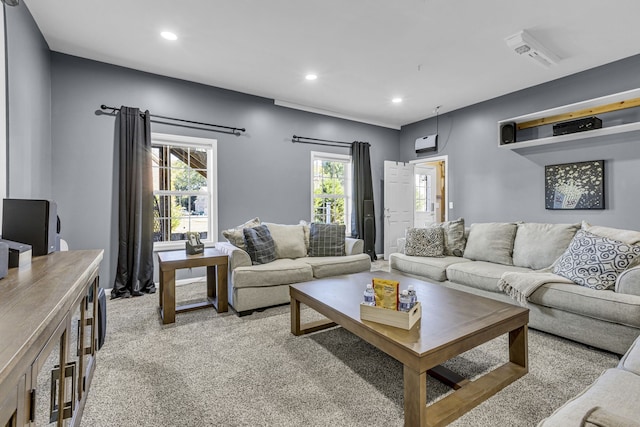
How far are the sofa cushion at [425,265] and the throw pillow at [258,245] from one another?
159 cm

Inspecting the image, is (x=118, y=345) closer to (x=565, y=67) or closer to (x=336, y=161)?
(x=336, y=161)

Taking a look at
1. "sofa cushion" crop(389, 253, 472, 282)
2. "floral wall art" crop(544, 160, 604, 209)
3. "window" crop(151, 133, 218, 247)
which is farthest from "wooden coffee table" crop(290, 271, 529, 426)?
"floral wall art" crop(544, 160, 604, 209)

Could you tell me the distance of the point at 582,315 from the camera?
231 cm

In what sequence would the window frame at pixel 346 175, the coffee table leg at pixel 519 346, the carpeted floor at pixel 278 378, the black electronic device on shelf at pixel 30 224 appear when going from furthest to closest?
the window frame at pixel 346 175
the coffee table leg at pixel 519 346
the black electronic device on shelf at pixel 30 224
the carpeted floor at pixel 278 378

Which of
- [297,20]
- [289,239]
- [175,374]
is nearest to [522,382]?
[175,374]

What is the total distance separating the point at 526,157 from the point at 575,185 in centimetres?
75

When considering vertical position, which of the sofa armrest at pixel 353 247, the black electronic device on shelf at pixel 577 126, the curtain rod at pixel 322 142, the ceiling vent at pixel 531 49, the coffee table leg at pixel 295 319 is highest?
the ceiling vent at pixel 531 49

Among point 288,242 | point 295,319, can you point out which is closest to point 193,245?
point 288,242

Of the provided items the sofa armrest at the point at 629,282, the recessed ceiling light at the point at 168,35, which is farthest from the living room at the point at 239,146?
the sofa armrest at the point at 629,282

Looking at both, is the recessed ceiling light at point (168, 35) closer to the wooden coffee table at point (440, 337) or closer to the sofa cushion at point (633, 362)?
the wooden coffee table at point (440, 337)

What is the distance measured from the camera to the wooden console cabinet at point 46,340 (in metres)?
0.69

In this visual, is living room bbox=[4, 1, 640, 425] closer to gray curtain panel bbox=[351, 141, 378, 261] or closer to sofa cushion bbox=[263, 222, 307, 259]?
gray curtain panel bbox=[351, 141, 378, 261]

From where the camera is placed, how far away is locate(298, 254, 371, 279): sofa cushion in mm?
3449

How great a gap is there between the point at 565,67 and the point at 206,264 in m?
4.73
